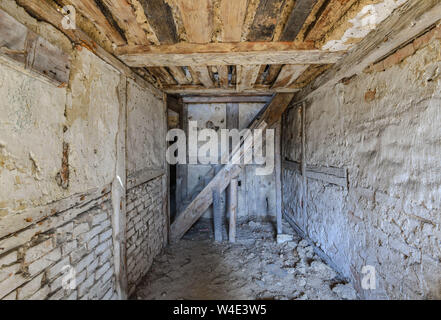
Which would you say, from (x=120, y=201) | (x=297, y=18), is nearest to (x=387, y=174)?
(x=297, y=18)

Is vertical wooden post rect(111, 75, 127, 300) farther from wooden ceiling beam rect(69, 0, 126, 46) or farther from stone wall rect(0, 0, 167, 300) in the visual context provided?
wooden ceiling beam rect(69, 0, 126, 46)

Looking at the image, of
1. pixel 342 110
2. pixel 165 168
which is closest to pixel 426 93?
pixel 342 110

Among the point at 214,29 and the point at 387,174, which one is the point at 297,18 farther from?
the point at 387,174

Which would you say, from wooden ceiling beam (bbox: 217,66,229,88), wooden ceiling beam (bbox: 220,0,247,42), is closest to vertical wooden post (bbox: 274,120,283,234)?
wooden ceiling beam (bbox: 217,66,229,88)

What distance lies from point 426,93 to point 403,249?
1.19m

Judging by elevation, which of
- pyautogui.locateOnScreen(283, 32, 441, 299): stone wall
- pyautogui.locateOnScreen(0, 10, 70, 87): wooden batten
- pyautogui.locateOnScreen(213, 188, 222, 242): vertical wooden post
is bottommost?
pyautogui.locateOnScreen(213, 188, 222, 242): vertical wooden post

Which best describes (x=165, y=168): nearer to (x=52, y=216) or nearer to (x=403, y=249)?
(x=52, y=216)

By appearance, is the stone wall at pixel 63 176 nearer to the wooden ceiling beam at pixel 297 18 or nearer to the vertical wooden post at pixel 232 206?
the wooden ceiling beam at pixel 297 18

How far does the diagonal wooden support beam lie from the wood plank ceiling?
1.20 metres

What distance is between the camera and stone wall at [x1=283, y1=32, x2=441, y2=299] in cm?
134

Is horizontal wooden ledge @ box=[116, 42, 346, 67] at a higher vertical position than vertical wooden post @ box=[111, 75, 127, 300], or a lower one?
higher

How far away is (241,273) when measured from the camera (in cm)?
279

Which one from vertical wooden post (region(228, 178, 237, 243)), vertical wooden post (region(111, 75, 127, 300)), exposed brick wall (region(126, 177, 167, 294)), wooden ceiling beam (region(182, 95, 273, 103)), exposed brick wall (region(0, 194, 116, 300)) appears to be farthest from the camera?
wooden ceiling beam (region(182, 95, 273, 103))

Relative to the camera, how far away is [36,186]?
4.03 feet
